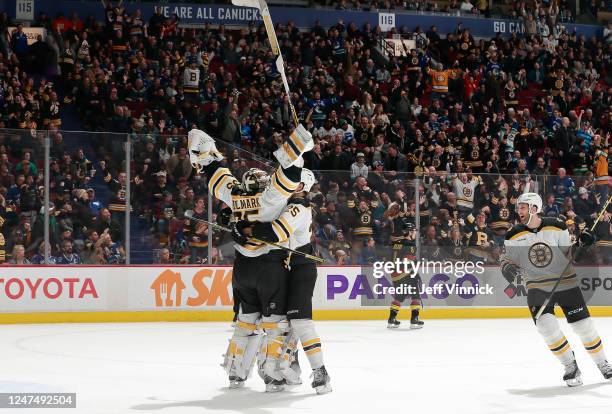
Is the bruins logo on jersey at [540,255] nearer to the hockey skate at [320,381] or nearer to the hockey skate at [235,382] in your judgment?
the hockey skate at [320,381]

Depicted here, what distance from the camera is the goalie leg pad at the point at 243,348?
791 centimetres

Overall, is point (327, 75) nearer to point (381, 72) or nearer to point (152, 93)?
point (381, 72)

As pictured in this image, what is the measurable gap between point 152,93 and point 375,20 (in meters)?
7.41

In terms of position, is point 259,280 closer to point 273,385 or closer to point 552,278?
point 273,385

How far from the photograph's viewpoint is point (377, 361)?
997 cm

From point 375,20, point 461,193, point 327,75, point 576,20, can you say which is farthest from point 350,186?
point 576,20

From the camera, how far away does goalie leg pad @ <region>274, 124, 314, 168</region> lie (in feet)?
23.9

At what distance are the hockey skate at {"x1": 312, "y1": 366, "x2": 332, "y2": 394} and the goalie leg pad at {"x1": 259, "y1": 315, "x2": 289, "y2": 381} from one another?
314 millimetres

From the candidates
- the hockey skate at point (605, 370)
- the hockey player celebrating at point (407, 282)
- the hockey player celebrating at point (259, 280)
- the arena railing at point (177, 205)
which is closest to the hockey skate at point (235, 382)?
the hockey player celebrating at point (259, 280)

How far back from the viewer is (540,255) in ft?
27.1

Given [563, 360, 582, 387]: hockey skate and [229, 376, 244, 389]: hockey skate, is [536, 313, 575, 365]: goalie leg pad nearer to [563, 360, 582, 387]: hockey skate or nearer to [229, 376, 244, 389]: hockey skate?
[563, 360, 582, 387]: hockey skate

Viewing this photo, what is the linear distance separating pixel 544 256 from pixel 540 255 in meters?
0.03

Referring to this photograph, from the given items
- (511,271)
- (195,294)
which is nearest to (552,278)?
(511,271)

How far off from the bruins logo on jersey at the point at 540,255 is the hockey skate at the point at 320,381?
1.95 meters
